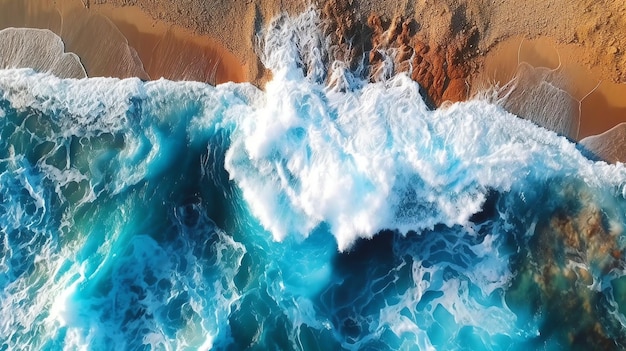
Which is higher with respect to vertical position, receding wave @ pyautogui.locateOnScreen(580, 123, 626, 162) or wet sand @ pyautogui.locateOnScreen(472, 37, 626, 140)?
wet sand @ pyautogui.locateOnScreen(472, 37, 626, 140)

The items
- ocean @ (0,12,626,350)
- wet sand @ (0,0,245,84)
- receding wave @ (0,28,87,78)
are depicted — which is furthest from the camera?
receding wave @ (0,28,87,78)

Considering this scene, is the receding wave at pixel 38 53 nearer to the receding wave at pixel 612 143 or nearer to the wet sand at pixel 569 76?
the wet sand at pixel 569 76

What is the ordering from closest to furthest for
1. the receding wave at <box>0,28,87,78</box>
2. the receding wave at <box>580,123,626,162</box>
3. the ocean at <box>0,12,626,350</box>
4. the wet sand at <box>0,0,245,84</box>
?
the ocean at <box>0,12,626,350</box>, the receding wave at <box>580,123,626,162</box>, the wet sand at <box>0,0,245,84</box>, the receding wave at <box>0,28,87,78</box>

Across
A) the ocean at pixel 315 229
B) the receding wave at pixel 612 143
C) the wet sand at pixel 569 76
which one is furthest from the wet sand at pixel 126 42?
the receding wave at pixel 612 143

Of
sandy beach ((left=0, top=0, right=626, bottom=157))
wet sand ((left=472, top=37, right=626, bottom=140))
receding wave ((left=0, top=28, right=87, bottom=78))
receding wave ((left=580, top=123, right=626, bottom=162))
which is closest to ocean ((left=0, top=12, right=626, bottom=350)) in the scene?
receding wave ((left=580, top=123, right=626, bottom=162))

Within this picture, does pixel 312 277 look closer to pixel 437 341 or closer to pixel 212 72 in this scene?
pixel 437 341

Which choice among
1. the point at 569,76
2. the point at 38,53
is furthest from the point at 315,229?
the point at 38,53

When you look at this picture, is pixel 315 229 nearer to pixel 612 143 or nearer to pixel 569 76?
pixel 569 76

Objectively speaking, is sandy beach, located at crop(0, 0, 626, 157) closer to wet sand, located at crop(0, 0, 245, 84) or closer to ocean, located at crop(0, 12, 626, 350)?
wet sand, located at crop(0, 0, 245, 84)
